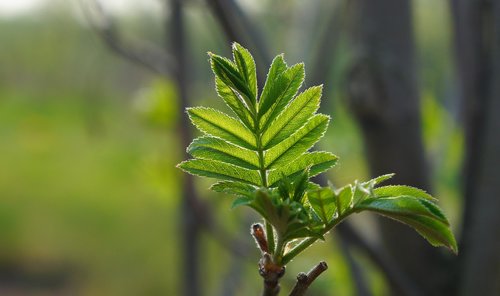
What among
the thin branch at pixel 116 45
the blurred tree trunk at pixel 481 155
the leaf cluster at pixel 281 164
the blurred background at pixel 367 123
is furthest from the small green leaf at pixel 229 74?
the thin branch at pixel 116 45

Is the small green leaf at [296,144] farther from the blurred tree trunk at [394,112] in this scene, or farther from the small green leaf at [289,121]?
the blurred tree trunk at [394,112]

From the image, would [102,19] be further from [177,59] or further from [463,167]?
[463,167]

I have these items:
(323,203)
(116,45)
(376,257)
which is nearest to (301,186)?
(323,203)

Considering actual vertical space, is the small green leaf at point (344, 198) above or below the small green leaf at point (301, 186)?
below

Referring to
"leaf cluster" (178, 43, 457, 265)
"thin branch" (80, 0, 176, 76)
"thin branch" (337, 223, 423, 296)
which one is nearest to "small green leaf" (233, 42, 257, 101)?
"leaf cluster" (178, 43, 457, 265)

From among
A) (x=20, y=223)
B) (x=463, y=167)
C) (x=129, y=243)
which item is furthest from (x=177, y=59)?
(x=20, y=223)

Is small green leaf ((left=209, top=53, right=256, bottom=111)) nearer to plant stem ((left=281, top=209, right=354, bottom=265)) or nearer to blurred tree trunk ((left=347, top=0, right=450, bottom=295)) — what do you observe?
plant stem ((left=281, top=209, right=354, bottom=265))
